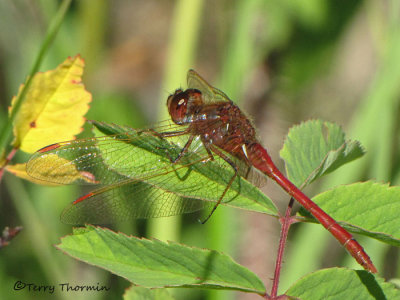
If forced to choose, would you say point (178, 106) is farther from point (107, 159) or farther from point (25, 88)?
point (25, 88)

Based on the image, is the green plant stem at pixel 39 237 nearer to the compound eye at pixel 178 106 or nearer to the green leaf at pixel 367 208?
the compound eye at pixel 178 106

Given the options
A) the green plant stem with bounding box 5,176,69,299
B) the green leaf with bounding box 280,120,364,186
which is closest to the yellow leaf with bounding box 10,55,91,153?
the green leaf with bounding box 280,120,364,186

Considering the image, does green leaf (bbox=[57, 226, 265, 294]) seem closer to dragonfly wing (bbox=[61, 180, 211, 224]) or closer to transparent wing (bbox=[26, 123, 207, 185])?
transparent wing (bbox=[26, 123, 207, 185])

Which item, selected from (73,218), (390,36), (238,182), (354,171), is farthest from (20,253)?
(390,36)

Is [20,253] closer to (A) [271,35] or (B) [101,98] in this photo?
(B) [101,98]

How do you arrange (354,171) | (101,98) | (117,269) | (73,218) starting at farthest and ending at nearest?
(101,98) → (354,171) → (73,218) → (117,269)

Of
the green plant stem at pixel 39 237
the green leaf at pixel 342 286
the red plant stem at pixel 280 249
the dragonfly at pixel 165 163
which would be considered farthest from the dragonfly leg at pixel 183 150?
the green plant stem at pixel 39 237
